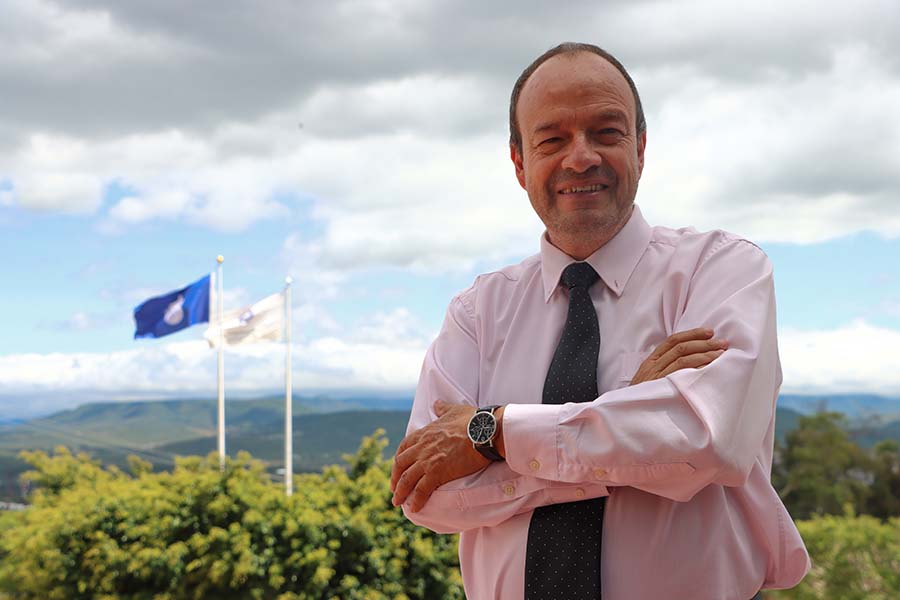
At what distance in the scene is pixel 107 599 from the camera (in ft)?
23.4

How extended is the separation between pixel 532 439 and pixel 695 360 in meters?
0.39

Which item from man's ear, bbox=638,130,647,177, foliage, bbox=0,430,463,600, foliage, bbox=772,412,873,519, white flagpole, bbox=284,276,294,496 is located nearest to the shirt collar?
man's ear, bbox=638,130,647,177

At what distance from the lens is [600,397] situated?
195cm

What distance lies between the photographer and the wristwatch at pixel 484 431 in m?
2.06

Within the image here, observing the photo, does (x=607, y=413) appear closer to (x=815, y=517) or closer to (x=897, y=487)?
(x=815, y=517)

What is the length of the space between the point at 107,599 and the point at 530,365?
6.10 meters

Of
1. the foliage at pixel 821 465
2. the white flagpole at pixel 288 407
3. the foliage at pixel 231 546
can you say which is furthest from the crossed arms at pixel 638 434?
the foliage at pixel 821 465

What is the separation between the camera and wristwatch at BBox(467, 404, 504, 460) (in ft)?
6.75

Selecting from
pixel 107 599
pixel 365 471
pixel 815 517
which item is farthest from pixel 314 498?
pixel 815 517

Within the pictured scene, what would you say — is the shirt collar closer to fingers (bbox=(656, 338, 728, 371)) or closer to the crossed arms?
the crossed arms

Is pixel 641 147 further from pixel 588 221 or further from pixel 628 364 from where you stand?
pixel 628 364

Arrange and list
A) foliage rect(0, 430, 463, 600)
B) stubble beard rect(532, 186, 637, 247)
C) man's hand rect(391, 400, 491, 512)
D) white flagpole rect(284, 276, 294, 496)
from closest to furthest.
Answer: man's hand rect(391, 400, 491, 512) → stubble beard rect(532, 186, 637, 247) → foliage rect(0, 430, 463, 600) → white flagpole rect(284, 276, 294, 496)

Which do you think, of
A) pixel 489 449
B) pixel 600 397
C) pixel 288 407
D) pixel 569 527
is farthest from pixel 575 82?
pixel 288 407

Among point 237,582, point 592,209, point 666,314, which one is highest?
point 592,209
